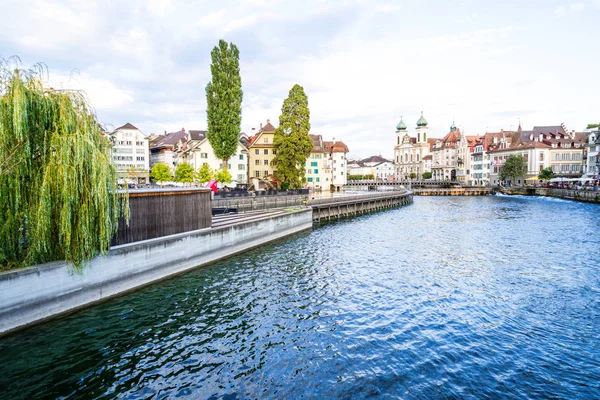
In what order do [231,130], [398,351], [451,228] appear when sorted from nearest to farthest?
[398,351] < [451,228] < [231,130]

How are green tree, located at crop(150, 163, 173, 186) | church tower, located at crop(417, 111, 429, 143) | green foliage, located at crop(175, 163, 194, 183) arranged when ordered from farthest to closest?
church tower, located at crop(417, 111, 429, 143) < green tree, located at crop(150, 163, 173, 186) < green foliage, located at crop(175, 163, 194, 183)

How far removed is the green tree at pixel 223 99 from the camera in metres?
56.3

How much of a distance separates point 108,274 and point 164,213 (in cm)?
503

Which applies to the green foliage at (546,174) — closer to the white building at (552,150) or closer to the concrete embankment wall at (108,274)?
the white building at (552,150)

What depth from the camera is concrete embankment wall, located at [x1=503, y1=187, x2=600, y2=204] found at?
7584cm

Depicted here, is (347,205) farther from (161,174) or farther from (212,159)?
(161,174)

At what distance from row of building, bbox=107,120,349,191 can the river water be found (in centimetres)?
4805

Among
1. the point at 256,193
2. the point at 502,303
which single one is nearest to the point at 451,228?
the point at 256,193

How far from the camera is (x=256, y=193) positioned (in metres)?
44.7

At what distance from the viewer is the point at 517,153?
125m

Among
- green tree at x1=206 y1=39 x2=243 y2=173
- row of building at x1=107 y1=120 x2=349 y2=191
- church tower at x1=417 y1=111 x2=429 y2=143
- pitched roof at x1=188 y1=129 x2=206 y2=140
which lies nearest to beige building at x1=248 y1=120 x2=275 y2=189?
row of building at x1=107 y1=120 x2=349 y2=191

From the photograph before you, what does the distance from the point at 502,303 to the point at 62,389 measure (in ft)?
57.5

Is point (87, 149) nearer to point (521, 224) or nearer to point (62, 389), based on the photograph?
point (62, 389)

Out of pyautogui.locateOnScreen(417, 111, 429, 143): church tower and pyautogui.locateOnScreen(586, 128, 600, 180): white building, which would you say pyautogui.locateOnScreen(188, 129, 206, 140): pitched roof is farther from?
pyautogui.locateOnScreen(417, 111, 429, 143): church tower
